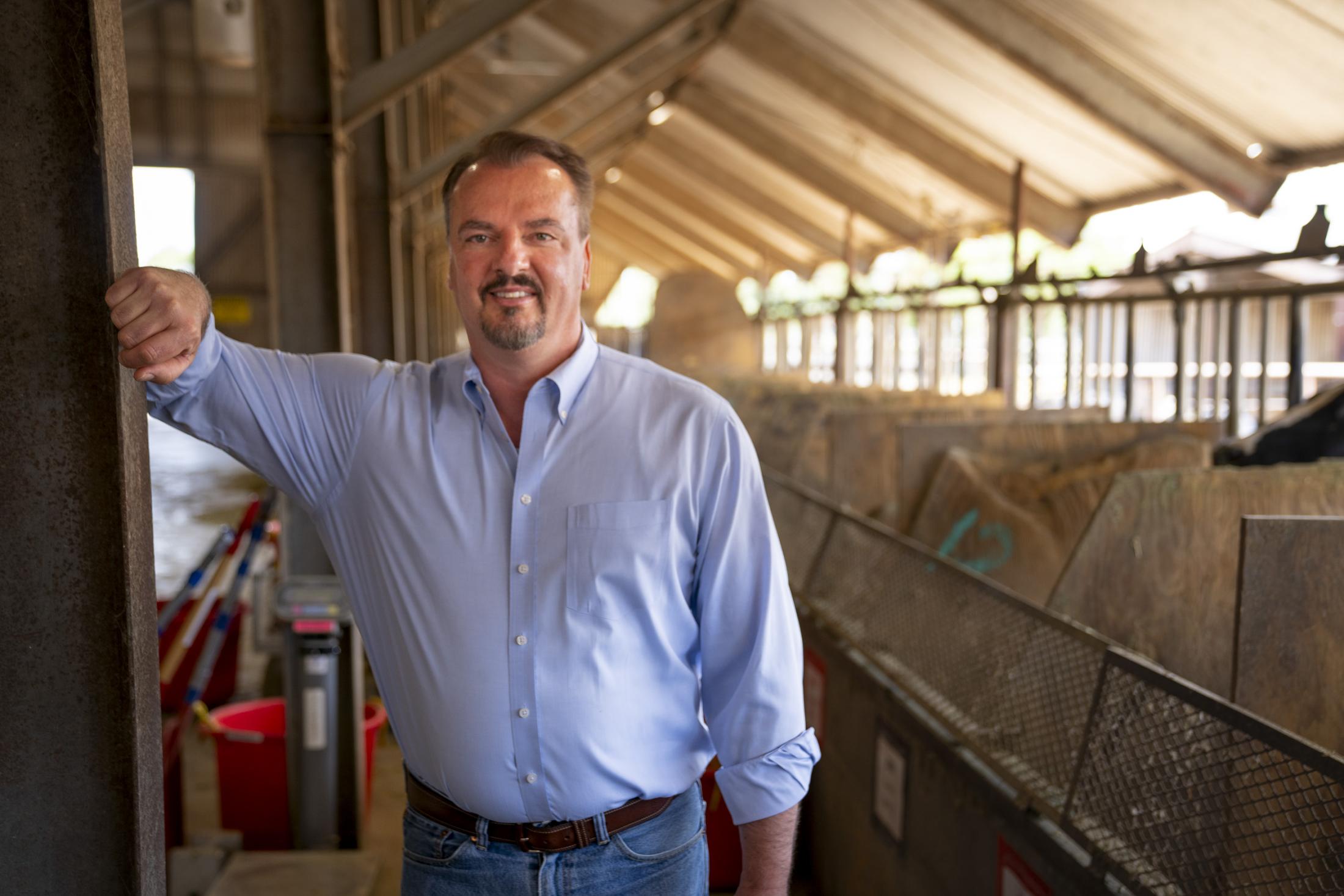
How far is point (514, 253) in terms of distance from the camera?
199cm

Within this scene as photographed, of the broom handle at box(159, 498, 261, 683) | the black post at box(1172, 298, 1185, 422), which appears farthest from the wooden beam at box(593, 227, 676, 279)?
the broom handle at box(159, 498, 261, 683)

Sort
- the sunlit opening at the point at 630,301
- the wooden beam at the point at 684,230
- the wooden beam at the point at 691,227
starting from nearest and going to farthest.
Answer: the wooden beam at the point at 691,227, the wooden beam at the point at 684,230, the sunlit opening at the point at 630,301

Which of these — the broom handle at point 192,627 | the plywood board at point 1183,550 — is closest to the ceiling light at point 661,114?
the broom handle at point 192,627

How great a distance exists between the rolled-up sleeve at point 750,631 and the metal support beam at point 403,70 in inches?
117

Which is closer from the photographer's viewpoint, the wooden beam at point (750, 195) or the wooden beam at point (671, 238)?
the wooden beam at point (750, 195)

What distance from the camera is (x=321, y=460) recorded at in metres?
2.08

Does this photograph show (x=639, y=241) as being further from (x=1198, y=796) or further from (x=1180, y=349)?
(x=1198, y=796)

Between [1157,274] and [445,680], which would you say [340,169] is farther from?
[1157,274]

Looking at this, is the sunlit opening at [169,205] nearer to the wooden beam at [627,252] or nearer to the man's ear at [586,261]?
the wooden beam at [627,252]

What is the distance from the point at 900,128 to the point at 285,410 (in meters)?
10.7

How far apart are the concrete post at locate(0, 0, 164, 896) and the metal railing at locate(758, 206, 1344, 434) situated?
11.8 feet

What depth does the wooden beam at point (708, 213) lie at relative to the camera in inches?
817

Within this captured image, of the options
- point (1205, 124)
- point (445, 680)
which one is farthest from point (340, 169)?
point (1205, 124)

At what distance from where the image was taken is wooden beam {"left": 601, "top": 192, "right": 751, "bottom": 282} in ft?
79.8
